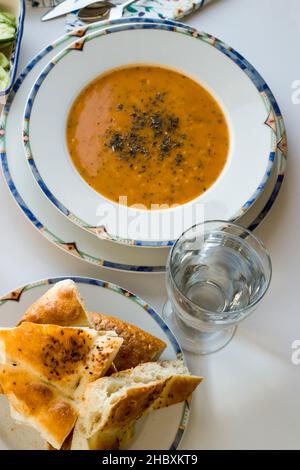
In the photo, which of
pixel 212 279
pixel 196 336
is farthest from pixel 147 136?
pixel 196 336

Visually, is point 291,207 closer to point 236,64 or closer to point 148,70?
point 236,64

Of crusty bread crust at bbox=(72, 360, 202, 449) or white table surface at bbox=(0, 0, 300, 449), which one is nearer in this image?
crusty bread crust at bbox=(72, 360, 202, 449)

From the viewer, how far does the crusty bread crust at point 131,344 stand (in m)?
1.39

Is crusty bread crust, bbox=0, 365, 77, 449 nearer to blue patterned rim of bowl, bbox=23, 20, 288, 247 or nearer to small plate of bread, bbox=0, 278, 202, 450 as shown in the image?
small plate of bread, bbox=0, 278, 202, 450

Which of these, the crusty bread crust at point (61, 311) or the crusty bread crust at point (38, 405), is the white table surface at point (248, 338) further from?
the crusty bread crust at point (38, 405)

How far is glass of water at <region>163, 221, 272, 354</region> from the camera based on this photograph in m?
1.40

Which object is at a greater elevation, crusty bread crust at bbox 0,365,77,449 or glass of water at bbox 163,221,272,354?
glass of water at bbox 163,221,272,354

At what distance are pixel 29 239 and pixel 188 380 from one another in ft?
1.86

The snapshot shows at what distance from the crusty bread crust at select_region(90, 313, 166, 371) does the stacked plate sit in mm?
159

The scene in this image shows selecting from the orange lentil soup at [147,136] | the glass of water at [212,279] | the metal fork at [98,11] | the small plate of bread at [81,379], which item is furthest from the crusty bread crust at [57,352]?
the metal fork at [98,11]

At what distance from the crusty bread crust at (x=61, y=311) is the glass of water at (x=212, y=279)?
8.6 inches

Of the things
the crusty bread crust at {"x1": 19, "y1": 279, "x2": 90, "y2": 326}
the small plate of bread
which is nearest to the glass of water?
the small plate of bread

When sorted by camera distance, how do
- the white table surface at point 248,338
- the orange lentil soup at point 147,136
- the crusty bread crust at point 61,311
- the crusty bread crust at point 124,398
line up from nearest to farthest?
1. the crusty bread crust at point 124,398
2. the crusty bread crust at point 61,311
3. the white table surface at point 248,338
4. the orange lentil soup at point 147,136

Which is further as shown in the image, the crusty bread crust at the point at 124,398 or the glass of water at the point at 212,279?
the glass of water at the point at 212,279
